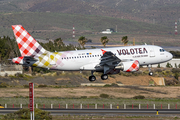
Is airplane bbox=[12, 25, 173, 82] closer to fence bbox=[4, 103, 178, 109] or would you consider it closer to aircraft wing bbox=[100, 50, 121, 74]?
aircraft wing bbox=[100, 50, 121, 74]

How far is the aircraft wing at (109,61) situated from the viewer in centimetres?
5105

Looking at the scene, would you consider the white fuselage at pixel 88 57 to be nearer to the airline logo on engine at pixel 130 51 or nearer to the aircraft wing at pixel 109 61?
the airline logo on engine at pixel 130 51

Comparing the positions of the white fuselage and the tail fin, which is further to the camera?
the tail fin

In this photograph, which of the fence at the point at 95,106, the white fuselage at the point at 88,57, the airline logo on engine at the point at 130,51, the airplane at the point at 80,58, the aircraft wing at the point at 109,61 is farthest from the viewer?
the fence at the point at 95,106

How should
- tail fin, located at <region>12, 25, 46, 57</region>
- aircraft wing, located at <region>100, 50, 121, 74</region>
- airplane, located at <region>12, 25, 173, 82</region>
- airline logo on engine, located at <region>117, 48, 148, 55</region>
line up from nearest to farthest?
aircraft wing, located at <region>100, 50, 121, 74</region>, airplane, located at <region>12, 25, 173, 82</region>, tail fin, located at <region>12, 25, 46, 57</region>, airline logo on engine, located at <region>117, 48, 148, 55</region>

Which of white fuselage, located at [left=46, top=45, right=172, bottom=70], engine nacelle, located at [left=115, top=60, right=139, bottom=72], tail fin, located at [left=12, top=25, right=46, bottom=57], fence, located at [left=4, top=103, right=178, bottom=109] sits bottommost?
fence, located at [left=4, top=103, right=178, bottom=109]

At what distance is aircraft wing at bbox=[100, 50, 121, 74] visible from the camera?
5105 centimetres

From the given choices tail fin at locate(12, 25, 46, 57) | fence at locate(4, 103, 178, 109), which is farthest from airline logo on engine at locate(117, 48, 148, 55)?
tail fin at locate(12, 25, 46, 57)

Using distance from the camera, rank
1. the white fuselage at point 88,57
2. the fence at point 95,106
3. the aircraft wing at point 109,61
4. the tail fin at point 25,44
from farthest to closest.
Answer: the fence at point 95,106
the tail fin at point 25,44
the white fuselage at point 88,57
the aircraft wing at point 109,61

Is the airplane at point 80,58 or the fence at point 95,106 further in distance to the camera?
the fence at point 95,106

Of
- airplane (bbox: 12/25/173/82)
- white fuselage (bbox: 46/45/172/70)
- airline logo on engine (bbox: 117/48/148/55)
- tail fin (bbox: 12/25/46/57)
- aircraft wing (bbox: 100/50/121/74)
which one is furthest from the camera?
airline logo on engine (bbox: 117/48/148/55)

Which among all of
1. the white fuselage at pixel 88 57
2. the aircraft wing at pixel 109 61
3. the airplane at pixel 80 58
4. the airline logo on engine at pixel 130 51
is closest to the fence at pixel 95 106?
the aircraft wing at pixel 109 61

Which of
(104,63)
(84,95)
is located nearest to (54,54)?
(104,63)

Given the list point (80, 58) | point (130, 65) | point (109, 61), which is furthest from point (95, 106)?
point (130, 65)
